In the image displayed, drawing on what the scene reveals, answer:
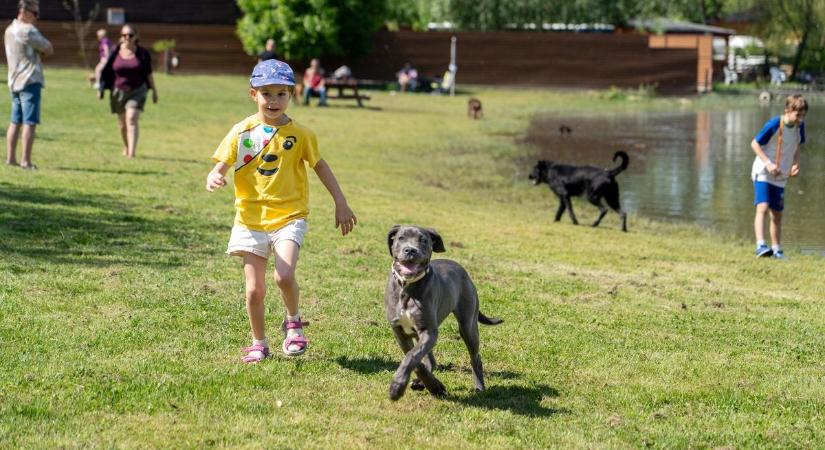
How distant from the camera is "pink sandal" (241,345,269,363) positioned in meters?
6.73

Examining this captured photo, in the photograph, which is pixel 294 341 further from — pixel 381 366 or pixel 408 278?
pixel 408 278

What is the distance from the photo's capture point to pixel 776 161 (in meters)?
12.8

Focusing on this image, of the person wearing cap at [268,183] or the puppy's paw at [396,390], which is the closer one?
the puppy's paw at [396,390]

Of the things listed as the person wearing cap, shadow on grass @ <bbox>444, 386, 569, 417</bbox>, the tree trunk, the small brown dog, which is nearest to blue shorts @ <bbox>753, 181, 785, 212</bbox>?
shadow on grass @ <bbox>444, 386, 569, 417</bbox>

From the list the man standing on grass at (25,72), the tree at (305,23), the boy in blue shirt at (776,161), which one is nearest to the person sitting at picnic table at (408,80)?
the tree at (305,23)

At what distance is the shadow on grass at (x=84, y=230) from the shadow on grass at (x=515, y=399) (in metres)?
3.98

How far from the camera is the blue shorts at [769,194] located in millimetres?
12961

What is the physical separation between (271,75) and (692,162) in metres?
18.7

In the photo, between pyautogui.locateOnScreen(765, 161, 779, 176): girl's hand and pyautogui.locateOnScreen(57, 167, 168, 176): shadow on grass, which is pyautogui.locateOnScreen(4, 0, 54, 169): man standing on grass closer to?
pyautogui.locateOnScreen(57, 167, 168, 176): shadow on grass

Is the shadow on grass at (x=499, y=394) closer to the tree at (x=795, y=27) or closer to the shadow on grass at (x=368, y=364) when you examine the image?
the shadow on grass at (x=368, y=364)

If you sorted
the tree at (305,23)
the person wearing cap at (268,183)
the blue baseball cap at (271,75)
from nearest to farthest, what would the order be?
1. the blue baseball cap at (271,75)
2. the person wearing cap at (268,183)
3. the tree at (305,23)

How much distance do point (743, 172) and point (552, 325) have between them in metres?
14.6

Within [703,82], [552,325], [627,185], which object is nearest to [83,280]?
[552,325]

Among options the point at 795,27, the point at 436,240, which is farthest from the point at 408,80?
the point at 436,240
